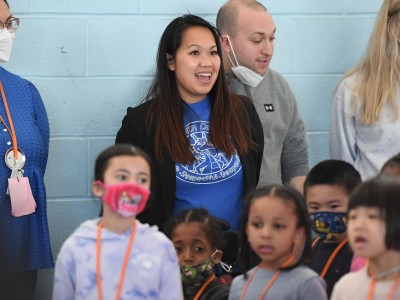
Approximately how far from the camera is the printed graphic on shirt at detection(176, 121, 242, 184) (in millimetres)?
3559

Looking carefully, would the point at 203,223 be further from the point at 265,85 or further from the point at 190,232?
the point at 265,85

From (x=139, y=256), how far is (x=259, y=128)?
1.21m

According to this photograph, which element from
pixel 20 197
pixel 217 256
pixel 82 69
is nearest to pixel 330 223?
pixel 217 256

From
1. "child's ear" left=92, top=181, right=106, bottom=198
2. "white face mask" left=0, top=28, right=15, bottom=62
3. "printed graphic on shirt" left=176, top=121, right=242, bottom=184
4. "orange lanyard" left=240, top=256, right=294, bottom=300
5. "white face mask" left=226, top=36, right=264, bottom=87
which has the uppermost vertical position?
"white face mask" left=0, top=28, right=15, bottom=62

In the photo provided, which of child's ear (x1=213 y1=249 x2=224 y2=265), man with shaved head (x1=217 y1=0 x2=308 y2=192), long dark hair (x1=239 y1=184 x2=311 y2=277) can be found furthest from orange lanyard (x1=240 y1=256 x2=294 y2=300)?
man with shaved head (x1=217 y1=0 x2=308 y2=192)

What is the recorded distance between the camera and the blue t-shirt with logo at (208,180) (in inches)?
140

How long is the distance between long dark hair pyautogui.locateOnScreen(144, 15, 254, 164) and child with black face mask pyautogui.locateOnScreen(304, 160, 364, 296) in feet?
1.64

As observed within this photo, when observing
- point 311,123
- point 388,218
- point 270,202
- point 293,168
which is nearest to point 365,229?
point 388,218

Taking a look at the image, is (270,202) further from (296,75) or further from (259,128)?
(296,75)

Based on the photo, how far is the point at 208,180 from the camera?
140 inches

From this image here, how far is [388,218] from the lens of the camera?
2543mm

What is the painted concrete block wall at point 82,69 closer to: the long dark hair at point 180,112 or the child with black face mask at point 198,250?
the long dark hair at point 180,112

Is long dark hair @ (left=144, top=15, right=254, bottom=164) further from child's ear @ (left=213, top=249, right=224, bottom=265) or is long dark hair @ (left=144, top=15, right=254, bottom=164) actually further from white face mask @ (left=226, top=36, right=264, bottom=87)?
child's ear @ (left=213, top=249, right=224, bottom=265)

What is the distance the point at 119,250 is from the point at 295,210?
568 mm
